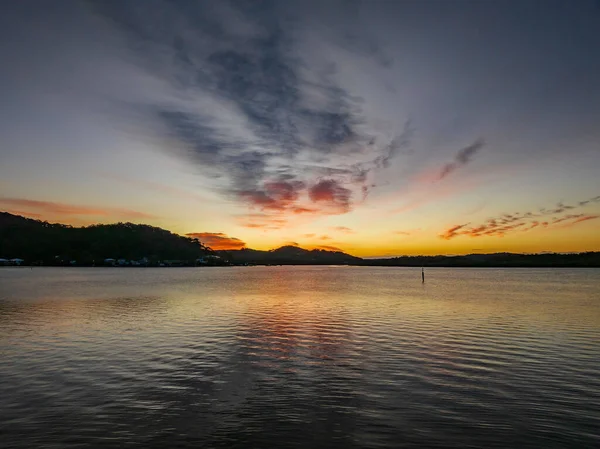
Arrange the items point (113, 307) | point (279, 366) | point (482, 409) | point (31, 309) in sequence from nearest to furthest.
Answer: point (482, 409)
point (279, 366)
point (31, 309)
point (113, 307)

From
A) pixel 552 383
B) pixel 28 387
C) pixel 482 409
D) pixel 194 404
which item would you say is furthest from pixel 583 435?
pixel 28 387

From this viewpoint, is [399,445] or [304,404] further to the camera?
[304,404]

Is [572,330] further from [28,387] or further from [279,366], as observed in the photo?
[28,387]

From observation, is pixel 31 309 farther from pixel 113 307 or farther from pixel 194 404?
pixel 194 404

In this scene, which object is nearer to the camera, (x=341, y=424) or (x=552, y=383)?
(x=341, y=424)

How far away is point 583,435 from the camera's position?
14414 millimetres

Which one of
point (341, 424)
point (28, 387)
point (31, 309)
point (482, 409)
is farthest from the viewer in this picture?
point (31, 309)

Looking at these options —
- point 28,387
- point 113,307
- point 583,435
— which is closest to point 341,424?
point 583,435

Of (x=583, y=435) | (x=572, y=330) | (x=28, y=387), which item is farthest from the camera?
(x=572, y=330)

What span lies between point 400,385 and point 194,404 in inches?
432

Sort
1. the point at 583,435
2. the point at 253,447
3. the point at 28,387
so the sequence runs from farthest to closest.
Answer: the point at 28,387 < the point at 583,435 < the point at 253,447

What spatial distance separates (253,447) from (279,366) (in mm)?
11750

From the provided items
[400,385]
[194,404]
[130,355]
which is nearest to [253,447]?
[194,404]

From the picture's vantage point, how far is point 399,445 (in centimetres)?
1358
